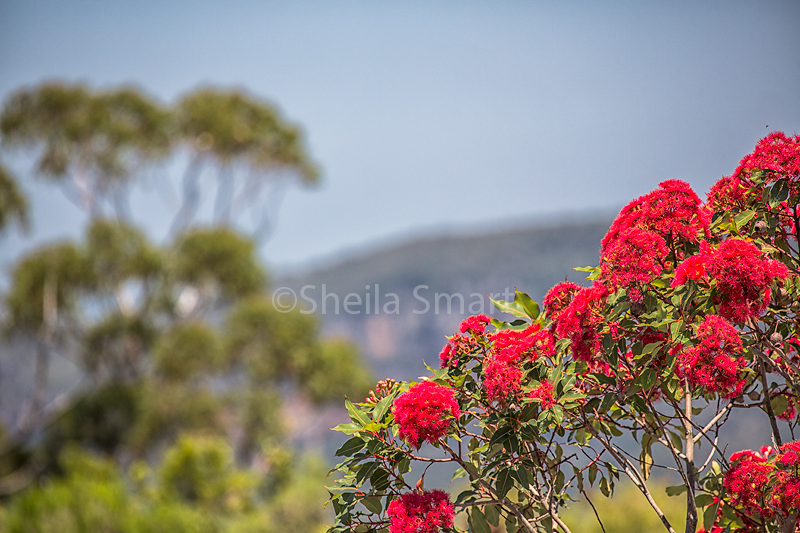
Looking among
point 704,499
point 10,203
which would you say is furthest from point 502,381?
point 10,203

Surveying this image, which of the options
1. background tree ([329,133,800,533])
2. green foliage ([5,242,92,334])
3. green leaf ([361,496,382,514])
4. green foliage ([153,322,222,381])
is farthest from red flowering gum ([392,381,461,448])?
green foliage ([5,242,92,334])

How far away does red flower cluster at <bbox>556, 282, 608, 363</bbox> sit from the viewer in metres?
1.20

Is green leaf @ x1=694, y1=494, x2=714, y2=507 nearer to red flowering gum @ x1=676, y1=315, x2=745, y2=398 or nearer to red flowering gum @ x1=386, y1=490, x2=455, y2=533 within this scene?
red flowering gum @ x1=676, y1=315, x2=745, y2=398

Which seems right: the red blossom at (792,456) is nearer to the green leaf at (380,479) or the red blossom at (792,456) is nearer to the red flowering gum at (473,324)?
the red flowering gum at (473,324)

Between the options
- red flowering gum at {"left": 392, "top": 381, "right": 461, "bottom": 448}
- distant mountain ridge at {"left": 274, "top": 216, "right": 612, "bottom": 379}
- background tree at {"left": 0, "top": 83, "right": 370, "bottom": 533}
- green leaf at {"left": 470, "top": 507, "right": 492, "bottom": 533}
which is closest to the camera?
red flowering gum at {"left": 392, "top": 381, "right": 461, "bottom": 448}

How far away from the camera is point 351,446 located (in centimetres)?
129

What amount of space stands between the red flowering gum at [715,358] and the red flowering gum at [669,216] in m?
0.21

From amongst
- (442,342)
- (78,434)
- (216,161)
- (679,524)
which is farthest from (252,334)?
(442,342)

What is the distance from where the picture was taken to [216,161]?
15.2 metres

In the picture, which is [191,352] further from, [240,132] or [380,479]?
[380,479]

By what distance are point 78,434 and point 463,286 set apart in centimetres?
919

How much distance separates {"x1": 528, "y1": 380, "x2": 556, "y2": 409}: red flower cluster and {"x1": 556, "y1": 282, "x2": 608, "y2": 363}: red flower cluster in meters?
0.08

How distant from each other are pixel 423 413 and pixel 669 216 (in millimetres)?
608

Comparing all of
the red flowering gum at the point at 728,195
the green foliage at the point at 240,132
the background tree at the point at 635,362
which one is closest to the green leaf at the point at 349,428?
the background tree at the point at 635,362
